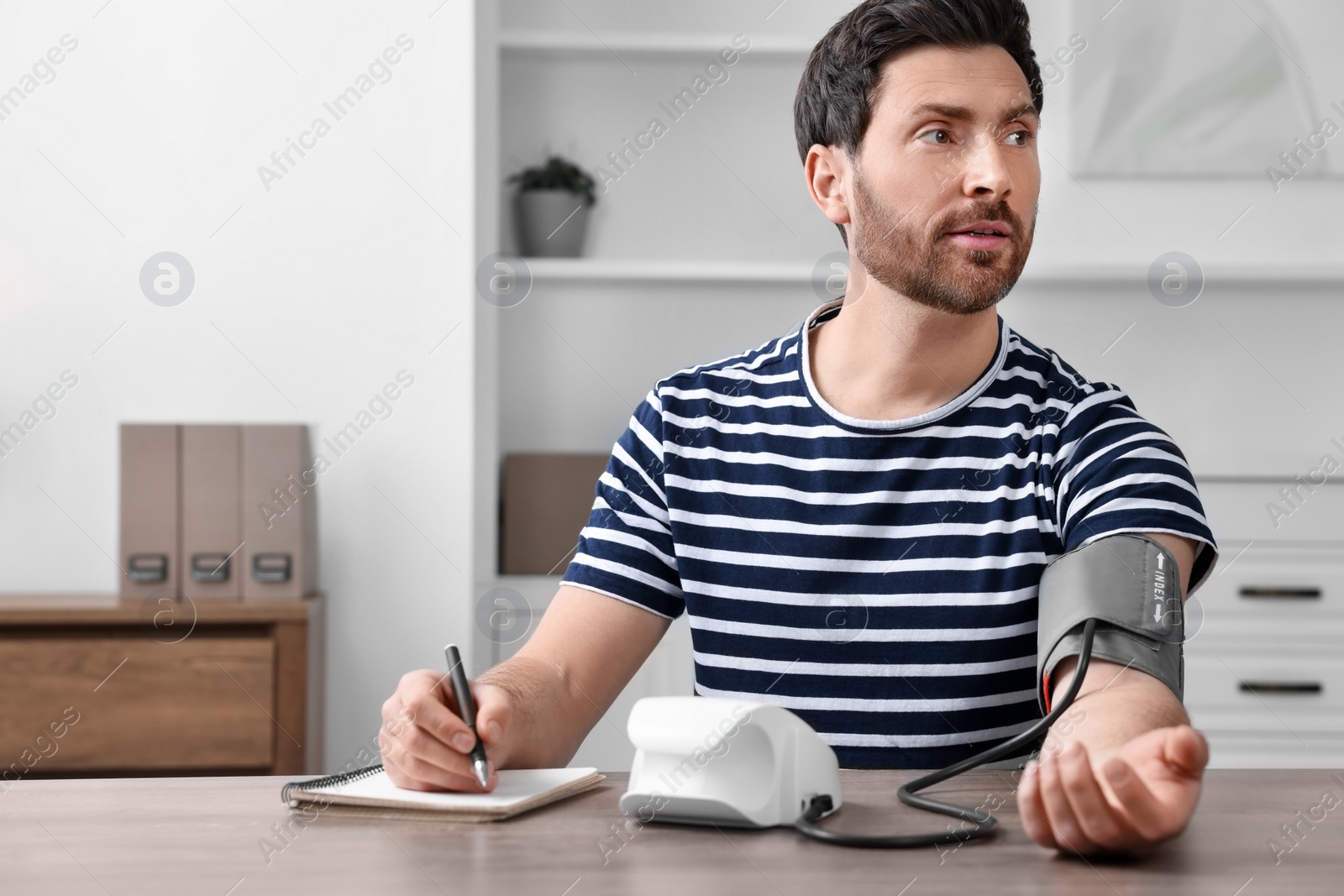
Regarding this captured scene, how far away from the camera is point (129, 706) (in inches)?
85.2

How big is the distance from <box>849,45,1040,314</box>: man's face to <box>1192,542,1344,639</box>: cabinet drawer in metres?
1.70

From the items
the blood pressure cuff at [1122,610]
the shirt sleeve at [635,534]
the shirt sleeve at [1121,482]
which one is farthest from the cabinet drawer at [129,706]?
the blood pressure cuff at [1122,610]

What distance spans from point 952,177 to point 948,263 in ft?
0.29

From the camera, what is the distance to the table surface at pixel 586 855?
64 cm

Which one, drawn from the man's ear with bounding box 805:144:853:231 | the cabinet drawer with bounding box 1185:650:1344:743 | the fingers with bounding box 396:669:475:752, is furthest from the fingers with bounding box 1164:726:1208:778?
the cabinet drawer with bounding box 1185:650:1344:743

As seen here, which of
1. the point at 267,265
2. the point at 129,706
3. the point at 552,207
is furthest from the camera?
the point at 552,207

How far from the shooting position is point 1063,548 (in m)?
1.16

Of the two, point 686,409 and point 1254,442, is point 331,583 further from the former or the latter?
point 1254,442

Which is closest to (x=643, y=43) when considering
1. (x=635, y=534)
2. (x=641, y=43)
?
(x=641, y=43)

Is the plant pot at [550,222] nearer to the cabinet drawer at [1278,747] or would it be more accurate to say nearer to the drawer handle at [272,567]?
the drawer handle at [272,567]

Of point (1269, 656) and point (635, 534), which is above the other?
point (635, 534)

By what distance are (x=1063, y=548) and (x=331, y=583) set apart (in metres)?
1.74

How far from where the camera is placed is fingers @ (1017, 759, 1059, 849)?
692mm

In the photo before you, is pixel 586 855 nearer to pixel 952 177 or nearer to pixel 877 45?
pixel 952 177
